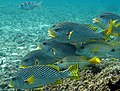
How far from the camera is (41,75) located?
167 inches

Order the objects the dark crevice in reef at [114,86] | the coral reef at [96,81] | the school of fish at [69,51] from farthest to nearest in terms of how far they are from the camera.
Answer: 1. the coral reef at [96,81]
2. the dark crevice in reef at [114,86]
3. the school of fish at [69,51]

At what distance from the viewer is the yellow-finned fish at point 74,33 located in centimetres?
502

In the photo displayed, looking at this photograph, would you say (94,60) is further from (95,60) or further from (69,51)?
(69,51)

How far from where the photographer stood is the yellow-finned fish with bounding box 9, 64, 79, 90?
420 centimetres

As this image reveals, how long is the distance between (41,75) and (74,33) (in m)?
1.18

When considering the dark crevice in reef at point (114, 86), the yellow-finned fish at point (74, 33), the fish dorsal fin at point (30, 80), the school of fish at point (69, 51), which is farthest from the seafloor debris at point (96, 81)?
the fish dorsal fin at point (30, 80)

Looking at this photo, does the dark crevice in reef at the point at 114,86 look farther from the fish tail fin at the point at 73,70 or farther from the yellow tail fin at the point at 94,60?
the fish tail fin at the point at 73,70

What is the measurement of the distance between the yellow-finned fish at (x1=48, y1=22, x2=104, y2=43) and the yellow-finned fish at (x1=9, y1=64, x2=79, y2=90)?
36.8 inches

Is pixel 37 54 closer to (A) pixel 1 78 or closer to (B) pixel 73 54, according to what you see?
(B) pixel 73 54

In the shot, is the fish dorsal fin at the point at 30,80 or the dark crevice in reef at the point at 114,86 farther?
the dark crevice in reef at the point at 114,86

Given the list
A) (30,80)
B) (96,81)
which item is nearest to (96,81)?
(96,81)

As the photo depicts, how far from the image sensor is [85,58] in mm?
4832

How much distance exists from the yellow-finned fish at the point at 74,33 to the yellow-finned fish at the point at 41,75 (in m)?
0.93

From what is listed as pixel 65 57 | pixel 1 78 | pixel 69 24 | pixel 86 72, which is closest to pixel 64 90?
pixel 86 72
